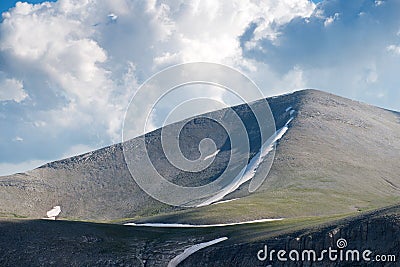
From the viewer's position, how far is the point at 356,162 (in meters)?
171

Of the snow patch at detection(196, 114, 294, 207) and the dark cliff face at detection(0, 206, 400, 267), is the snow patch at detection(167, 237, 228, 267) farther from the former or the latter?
the snow patch at detection(196, 114, 294, 207)

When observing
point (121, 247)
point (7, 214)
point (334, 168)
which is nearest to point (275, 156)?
point (334, 168)

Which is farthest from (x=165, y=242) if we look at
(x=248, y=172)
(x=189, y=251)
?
(x=248, y=172)

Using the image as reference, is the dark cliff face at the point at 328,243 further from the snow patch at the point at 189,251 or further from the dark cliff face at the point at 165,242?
the snow patch at the point at 189,251

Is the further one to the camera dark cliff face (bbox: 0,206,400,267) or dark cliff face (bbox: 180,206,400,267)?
dark cliff face (bbox: 0,206,400,267)

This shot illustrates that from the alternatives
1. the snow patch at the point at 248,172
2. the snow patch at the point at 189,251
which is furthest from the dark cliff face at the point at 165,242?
the snow patch at the point at 248,172

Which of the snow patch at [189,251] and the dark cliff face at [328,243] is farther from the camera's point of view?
the snow patch at [189,251]

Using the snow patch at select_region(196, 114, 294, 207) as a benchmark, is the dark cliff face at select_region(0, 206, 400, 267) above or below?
below

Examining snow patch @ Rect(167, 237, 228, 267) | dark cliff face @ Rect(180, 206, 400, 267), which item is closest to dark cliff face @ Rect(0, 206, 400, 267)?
dark cliff face @ Rect(180, 206, 400, 267)

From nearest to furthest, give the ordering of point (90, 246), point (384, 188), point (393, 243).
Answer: point (393, 243)
point (90, 246)
point (384, 188)

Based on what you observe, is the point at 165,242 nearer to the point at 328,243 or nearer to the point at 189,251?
the point at 189,251

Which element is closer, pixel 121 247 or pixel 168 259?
pixel 168 259

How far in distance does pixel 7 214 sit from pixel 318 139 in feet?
325

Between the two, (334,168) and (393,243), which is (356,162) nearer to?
(334,168)
